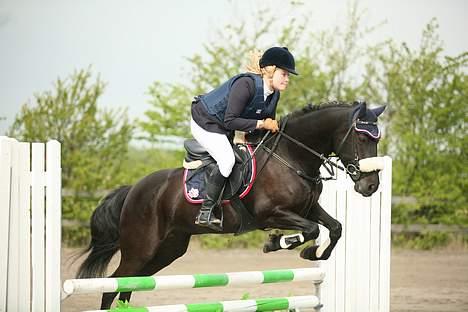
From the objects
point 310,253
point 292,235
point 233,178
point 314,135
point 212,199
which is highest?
point 314,135

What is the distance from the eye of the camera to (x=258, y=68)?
14.7 ft

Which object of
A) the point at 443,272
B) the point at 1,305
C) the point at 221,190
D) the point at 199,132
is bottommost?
the point at 443,272

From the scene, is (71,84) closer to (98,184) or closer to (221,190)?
(98,184)

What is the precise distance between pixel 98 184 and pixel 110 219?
6423mm

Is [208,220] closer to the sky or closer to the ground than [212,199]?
closer to the ground

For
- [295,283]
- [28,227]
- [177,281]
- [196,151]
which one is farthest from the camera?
[295,283]

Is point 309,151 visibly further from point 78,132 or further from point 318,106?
point 78,132

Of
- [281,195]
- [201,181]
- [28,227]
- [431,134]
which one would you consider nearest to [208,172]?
[201,181]

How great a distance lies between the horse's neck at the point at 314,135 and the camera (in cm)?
448

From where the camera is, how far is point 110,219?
5254 millimetres

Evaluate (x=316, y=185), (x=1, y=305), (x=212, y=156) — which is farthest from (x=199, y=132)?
(x=1, y=305)

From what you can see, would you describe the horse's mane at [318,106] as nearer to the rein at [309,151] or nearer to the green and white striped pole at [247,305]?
the rein at [309,151]

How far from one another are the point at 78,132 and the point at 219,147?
297 inches

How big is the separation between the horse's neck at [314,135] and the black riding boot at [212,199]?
16.4 inches
